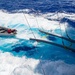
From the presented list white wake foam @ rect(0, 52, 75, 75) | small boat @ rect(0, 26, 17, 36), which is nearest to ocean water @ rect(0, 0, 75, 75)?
white wake foam @ rect(0, 52, 75, 75)

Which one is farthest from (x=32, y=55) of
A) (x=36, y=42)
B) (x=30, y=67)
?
(x=36, y=42)

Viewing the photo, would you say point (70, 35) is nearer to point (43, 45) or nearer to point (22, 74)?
point (43, 45)

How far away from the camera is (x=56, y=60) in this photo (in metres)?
20.2

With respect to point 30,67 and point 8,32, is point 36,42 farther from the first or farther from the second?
point 30,67

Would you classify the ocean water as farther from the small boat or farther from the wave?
the small boat

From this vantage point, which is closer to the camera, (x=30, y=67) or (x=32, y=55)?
(x=30, y=67)

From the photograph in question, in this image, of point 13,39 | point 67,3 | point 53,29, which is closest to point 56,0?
point 67,3

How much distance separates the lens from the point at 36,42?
2389 centimetres

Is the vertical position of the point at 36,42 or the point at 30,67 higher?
the point at 30,67

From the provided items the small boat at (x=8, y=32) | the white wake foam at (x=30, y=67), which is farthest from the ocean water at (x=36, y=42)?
the small boat at (x=8, y=32)

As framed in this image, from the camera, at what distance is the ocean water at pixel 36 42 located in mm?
19031

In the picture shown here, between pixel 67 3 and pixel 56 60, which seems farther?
pixel 67 3

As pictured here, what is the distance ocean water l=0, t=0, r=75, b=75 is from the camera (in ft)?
62.4

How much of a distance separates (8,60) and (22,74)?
3.13 m
